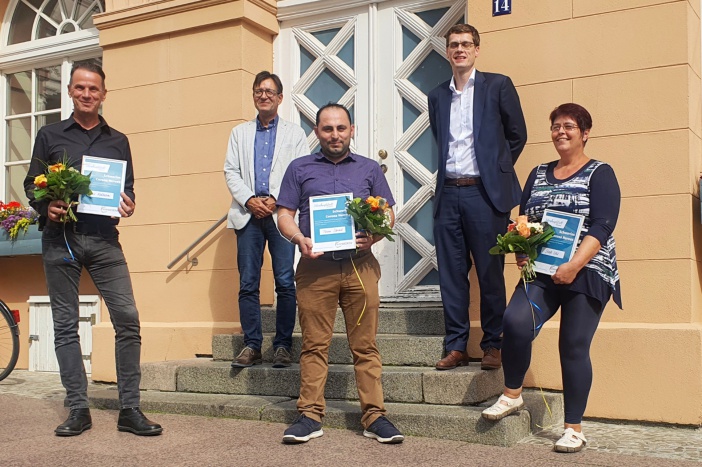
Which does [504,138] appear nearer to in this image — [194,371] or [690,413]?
[690,413]

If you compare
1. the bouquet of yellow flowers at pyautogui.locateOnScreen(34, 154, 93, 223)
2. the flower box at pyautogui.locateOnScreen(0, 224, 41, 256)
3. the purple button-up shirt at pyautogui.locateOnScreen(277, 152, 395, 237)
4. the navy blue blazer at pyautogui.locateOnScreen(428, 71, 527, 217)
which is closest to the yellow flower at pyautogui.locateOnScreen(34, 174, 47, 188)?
the bouquet of yellow flowers at pyautogui.locateOnScreen(34, 154, 93, 223)

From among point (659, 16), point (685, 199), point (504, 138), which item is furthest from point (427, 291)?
point (659, 16)

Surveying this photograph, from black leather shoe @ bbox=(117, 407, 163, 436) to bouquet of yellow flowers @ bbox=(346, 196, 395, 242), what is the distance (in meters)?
1.69

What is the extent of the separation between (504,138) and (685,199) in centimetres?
121

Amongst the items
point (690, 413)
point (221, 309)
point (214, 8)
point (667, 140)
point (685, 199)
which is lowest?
point (690, 413)

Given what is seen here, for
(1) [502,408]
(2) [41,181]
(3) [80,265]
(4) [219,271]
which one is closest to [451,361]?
(1) [502,408]

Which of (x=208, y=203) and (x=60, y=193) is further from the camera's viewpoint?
(x=208, y=203)

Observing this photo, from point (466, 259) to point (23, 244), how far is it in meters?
4.69

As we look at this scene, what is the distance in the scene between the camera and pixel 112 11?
25.2ft

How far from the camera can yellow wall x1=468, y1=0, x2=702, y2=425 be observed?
5273 mm

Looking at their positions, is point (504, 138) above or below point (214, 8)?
below

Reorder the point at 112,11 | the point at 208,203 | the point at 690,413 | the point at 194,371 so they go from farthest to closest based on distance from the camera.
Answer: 1. the point at 112,11
2. the point at 208,203
3. the point at 194,371
4. the point at 690,413

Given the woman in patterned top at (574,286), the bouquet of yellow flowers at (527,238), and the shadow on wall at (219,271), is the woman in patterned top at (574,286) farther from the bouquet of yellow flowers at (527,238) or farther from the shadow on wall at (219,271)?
the shadow on wall at (219,271)

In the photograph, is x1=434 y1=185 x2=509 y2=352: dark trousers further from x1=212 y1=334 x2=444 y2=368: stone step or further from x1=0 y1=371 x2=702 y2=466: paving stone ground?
x1=0 y1=371 x2=702 y2=466: paving stone ground
